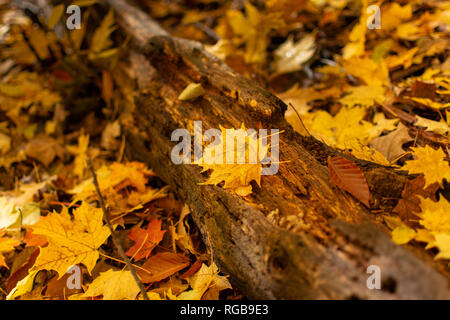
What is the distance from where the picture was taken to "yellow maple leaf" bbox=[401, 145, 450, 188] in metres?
1.12

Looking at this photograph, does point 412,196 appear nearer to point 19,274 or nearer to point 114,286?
point 114,286

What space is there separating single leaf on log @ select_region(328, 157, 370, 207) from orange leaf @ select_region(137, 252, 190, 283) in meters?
0.80

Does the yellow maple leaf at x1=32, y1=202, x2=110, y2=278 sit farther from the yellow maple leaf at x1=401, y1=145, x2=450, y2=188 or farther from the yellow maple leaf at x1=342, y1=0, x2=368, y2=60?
the yellow maple leaf at x1=342, y1=0, x2=368, y2=60

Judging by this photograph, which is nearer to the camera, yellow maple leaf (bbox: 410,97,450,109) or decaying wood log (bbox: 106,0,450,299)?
decaying wood log (bbox: 106,0,450,299)

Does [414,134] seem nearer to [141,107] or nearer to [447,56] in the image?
[447,56]

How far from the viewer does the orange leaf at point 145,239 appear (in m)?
1.43

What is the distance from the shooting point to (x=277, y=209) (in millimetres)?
1152

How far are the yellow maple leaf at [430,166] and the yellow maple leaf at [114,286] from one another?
1269mm

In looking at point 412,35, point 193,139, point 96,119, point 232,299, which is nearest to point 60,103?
point 96,119

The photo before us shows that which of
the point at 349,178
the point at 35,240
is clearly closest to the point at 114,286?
the point at 35,240

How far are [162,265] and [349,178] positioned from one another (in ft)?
3.09

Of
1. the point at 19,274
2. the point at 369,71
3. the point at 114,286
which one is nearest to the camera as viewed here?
the point at 114,286

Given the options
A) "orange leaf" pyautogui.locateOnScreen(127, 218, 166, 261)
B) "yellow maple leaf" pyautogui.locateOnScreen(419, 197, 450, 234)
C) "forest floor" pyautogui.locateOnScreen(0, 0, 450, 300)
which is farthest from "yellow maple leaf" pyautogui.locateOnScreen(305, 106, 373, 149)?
"orange leaf" pyautogui.locateOnScreen(127, 218, 166, 261)

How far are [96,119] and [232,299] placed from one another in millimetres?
2052
